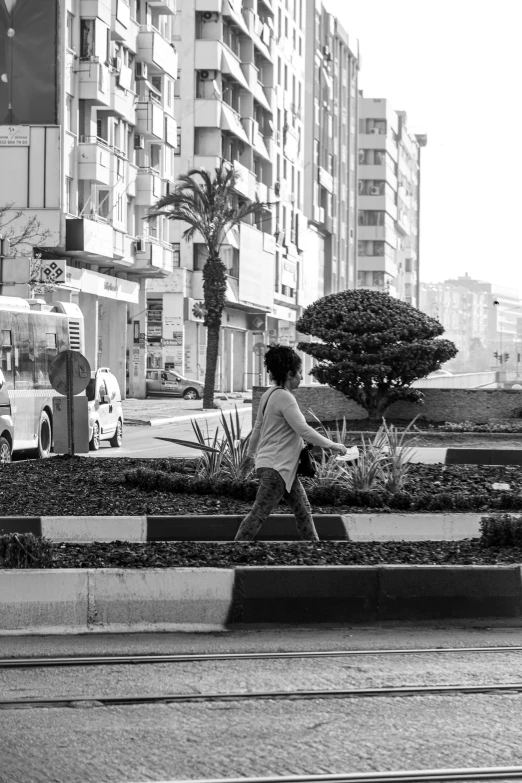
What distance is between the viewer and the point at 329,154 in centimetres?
10575

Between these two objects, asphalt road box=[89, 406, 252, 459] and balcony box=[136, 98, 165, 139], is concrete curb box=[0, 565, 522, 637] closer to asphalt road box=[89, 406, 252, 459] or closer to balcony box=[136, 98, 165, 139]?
asphalt road box=[89, 406, 252, 459]

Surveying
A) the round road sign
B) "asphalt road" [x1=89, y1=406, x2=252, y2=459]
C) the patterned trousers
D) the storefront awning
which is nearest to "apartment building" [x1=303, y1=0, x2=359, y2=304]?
the storefront awning

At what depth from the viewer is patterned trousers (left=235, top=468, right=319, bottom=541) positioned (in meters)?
9.58

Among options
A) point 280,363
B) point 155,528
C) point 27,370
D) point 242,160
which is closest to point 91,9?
point 27,370

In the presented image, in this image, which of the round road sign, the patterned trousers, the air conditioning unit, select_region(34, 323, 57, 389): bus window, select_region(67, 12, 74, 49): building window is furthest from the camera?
the air conditioning unit

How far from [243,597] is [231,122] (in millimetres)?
62883

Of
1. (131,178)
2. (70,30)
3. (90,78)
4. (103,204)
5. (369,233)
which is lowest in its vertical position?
(103,204)

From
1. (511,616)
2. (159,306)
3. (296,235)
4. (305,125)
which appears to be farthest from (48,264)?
(305,125)

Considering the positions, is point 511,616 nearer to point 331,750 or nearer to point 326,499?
point 331,750

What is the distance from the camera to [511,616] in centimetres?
829

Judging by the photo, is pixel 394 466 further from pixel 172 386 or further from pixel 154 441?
pixel 172 386

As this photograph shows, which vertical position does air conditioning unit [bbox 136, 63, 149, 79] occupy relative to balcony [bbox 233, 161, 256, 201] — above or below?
above

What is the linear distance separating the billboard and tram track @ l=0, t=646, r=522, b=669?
3974 cm

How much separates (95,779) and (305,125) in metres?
94.8
